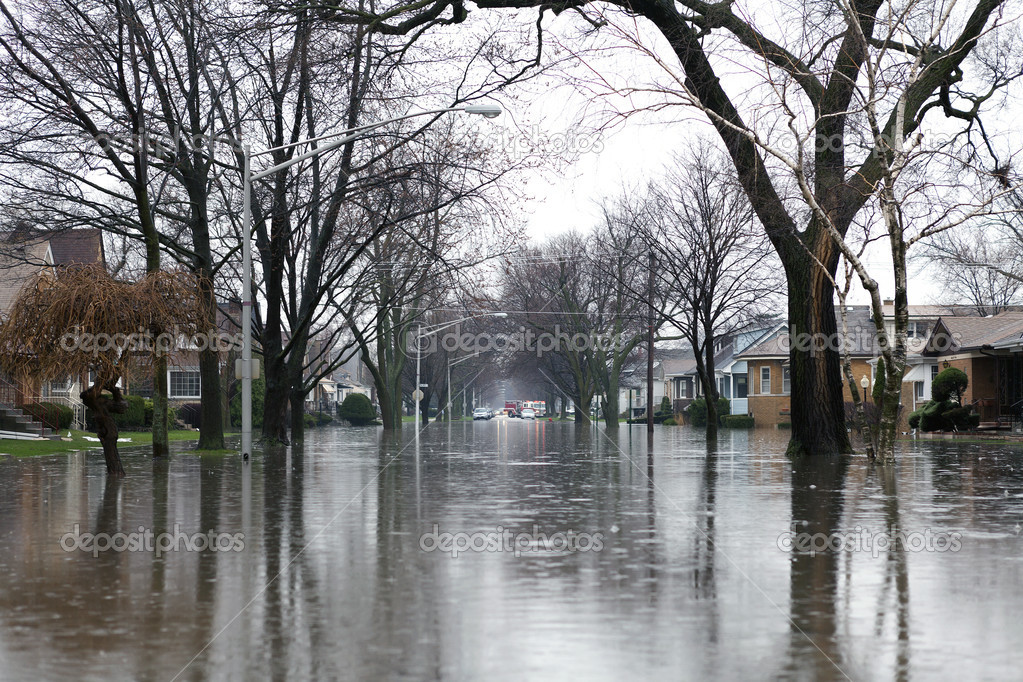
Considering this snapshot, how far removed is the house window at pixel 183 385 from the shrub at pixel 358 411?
12059 millimetres

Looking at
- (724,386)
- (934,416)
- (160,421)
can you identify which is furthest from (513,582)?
(724,386)

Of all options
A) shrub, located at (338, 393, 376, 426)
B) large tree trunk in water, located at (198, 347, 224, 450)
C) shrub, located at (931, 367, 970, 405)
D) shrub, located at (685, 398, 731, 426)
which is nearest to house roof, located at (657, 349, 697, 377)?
shrub, located at (685, 398, 731, 426)

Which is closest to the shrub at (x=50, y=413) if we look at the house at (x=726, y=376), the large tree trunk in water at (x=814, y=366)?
the large tree trunk in water at (x=814, y=366)

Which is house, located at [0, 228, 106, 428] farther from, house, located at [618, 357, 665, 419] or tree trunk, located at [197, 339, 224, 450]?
house, located at [618, 357, 665, 419]

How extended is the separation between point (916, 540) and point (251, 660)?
814 centimetres

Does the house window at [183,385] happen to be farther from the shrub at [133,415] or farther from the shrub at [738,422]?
the shrub at [738,422]

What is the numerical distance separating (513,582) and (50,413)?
35043 millimetres

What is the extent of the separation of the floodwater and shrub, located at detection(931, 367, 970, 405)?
26.2m

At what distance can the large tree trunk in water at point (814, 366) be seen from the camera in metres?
27.7

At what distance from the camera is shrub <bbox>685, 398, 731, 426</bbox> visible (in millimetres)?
74438

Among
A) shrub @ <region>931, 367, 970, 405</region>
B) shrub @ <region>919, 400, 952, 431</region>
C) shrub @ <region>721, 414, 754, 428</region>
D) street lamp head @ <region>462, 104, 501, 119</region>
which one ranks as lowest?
shrub @ <region>721, 414, 754, 428</region>

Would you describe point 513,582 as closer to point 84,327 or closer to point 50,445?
point 84,327


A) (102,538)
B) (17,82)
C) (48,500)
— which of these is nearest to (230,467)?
(48,500)

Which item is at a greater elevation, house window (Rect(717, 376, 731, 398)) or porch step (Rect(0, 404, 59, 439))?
house window (Rect(717, 376, 731, 398))
